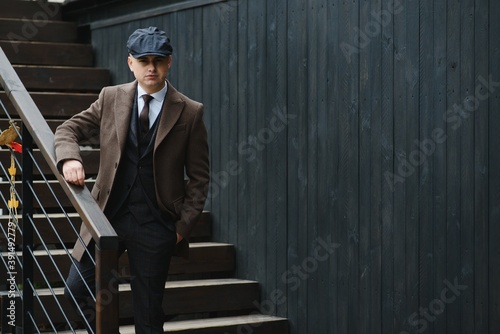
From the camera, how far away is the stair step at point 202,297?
5.83 meters

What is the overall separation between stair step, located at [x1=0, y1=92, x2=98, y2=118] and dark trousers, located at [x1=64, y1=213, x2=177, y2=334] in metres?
3.24

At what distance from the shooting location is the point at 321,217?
19.9 ft

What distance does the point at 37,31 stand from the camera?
8.21 metres

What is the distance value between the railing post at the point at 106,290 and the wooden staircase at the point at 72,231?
4.51ft

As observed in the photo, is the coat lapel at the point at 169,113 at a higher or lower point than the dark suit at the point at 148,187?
higher

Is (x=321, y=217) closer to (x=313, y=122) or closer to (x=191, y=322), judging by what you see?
(x=313, y=122)

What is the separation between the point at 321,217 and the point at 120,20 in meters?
2.75

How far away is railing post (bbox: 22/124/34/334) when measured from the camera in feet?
14.2

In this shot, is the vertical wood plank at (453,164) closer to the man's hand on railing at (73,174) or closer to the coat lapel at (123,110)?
the coat lapel at (123,110)

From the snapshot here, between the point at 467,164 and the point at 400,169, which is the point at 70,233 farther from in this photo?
the point at 467,164

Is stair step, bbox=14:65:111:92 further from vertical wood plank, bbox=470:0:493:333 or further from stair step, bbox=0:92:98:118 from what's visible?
vertical wood plank, bbox=470:0:493:333

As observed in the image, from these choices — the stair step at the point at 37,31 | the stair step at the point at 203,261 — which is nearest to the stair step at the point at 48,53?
the stair step at the point at 37,31

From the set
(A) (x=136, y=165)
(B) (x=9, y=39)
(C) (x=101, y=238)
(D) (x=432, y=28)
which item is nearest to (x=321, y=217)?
(D) (x=432, y=28)

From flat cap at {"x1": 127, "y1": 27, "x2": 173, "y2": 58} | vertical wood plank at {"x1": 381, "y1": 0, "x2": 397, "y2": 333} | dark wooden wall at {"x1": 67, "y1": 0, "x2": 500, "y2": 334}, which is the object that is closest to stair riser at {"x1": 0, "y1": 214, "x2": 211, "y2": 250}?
dark wooden wall at {"x1": 67, "y1": 0, "x2": 500, "y2": 334}
